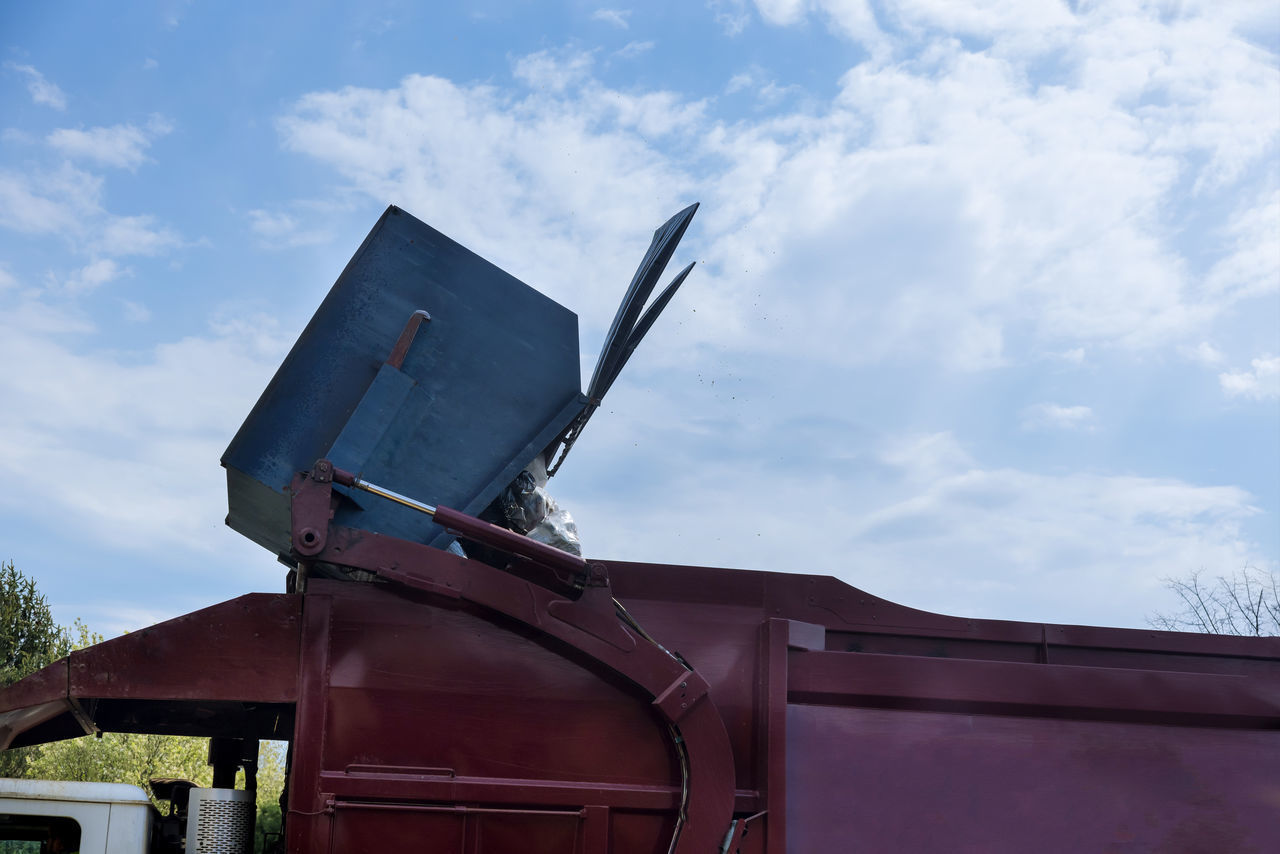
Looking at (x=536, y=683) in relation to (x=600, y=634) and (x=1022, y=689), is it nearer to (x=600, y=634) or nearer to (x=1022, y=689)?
(x=600, y=634)

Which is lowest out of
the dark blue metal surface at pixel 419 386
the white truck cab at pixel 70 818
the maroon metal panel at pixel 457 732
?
the white truck cab at pixel 70 818

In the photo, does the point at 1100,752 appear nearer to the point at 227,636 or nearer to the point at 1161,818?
the point at 1161,818

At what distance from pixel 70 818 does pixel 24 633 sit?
13.9m

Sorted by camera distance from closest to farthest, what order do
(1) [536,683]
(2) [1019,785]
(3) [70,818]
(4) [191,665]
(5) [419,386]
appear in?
(3) [70,818], (4) [191,665], (1) [536,683], (2) [1019,785], (5) [419,386]

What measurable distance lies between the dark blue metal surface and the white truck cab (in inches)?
48.4

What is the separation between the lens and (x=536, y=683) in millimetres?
3855

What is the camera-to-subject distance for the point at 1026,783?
13.1 ft

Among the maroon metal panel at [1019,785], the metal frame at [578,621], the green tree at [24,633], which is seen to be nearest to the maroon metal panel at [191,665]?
the metal frame at [578,621]

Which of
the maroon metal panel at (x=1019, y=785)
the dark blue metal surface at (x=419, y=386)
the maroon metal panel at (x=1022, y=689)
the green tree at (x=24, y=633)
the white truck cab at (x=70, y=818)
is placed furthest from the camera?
the green tree at (x=24, y=633)

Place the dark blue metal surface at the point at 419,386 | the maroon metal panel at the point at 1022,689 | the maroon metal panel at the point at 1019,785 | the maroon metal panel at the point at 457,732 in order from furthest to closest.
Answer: the dark blue metal surface at the point at 419,386 → the maroon metal panel at the point at 1022,689 → the maroon metal panel at the point at 1019,785 → the maroon metal panel at the point at 457,732

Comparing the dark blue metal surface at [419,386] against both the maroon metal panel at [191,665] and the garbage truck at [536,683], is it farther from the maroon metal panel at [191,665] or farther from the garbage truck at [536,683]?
the maroon metal panel at [191,665]

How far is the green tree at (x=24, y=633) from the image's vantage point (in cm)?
1505

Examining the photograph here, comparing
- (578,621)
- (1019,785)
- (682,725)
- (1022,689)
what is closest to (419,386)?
(578,621)

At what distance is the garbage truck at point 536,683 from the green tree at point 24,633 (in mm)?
12630
